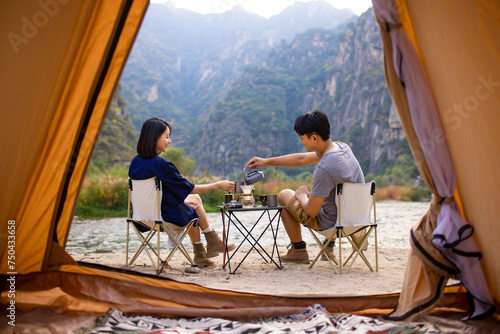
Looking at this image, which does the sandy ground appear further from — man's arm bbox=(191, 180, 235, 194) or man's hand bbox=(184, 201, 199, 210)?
man's arm bbox=(191, 180, 235, 194)

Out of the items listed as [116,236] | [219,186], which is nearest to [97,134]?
[219,186]

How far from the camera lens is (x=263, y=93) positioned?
57.8 m

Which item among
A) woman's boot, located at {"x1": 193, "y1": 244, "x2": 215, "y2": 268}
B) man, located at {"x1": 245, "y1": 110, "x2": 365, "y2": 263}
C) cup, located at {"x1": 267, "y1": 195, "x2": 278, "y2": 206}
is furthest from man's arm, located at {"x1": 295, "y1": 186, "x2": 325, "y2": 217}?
woman's boot, located at {"x1": 193, "y1": 244, "x2": 215, "y2": 268}

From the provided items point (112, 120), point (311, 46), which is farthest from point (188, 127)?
point (112, 120)

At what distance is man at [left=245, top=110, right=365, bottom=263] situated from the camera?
295 centimetres

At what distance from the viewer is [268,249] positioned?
4332mm

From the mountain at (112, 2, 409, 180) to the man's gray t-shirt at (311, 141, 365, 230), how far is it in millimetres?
35892

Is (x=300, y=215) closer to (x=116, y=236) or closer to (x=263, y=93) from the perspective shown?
(x=116, y=236)

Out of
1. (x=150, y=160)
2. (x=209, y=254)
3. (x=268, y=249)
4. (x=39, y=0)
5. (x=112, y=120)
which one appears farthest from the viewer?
(x=112, y=120)

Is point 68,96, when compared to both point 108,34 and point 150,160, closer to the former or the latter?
point 108,34

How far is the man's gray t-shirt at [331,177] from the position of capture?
2.94 meters

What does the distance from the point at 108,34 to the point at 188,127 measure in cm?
5899

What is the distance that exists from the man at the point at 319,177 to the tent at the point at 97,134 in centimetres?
94

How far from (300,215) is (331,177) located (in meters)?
0.39
